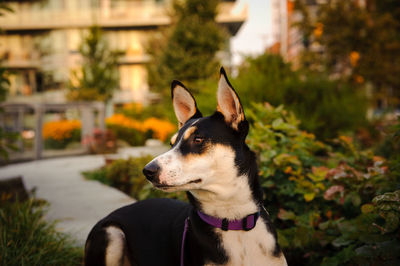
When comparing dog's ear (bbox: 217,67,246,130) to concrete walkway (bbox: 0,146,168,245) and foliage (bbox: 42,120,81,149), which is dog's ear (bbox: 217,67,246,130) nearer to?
concrete walkway (bbox: 0,146,168,245)

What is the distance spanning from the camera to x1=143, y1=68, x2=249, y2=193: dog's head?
1962mm

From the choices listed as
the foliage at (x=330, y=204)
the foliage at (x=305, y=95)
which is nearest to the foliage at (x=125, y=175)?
the foliage at (x=305, y=95)

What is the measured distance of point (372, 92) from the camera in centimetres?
1866

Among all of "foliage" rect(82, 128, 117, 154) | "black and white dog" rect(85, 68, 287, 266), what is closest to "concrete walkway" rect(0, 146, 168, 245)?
"black and white dog" rect(85, 68, 287, 266)

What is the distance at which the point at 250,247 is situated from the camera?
2037 mm

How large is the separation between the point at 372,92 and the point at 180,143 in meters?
19.2

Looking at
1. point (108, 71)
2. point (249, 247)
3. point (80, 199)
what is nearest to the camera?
point (249, 247)

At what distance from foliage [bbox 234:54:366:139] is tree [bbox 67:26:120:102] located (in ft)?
62.9

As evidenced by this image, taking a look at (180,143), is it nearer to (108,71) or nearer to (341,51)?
(341,51)

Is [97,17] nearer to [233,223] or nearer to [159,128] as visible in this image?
[159,128]

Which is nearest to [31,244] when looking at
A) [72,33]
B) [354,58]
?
[354,58]

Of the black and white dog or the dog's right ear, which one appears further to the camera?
the dog's right ear

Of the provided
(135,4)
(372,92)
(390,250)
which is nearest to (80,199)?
(390,250)

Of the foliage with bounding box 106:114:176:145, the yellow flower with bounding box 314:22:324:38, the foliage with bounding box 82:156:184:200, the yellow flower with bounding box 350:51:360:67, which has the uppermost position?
the yellow flower with bounding box 314:22:324:38
